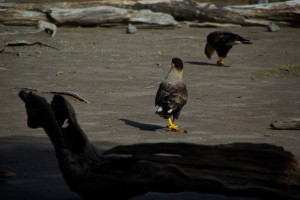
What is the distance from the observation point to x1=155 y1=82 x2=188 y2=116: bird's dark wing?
431 inches

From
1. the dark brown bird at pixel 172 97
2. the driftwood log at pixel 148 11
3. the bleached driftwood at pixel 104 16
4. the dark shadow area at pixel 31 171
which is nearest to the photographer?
the dark shadow area at pixel 31 171

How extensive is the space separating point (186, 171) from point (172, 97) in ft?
15.5

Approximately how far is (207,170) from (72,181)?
105cm

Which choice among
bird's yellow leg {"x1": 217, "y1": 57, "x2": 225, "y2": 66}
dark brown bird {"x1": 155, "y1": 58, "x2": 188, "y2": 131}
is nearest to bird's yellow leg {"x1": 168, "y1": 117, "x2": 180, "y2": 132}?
dark brown bird {"x1": 155, "y1": 58, "x2": 188, "y2": 131}

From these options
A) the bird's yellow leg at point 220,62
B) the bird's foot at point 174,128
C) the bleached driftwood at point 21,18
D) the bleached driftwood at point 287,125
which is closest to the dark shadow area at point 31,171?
the bird's foot at point 174,128

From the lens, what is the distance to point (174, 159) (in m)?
6.43

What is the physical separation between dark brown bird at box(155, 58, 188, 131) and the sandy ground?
0.27 m

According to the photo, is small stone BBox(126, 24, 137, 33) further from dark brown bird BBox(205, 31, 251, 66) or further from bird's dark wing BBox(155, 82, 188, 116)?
bird's dark wing BBox(155, 82, 188, 116)

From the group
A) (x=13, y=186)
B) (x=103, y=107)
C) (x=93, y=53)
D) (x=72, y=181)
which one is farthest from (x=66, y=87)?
(x=72, y=181)

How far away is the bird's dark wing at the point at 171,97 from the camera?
35.9 ft

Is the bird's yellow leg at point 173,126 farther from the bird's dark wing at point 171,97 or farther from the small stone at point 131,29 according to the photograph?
the small stone at point 131,29

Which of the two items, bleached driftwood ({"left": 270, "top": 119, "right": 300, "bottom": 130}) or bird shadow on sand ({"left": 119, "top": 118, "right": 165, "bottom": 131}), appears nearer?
bleached driftwood ({"left": 270, "top": 119, "right": 300, "bottom": 130})

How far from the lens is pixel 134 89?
15.2m

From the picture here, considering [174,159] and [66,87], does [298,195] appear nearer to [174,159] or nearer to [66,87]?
[174,159]
